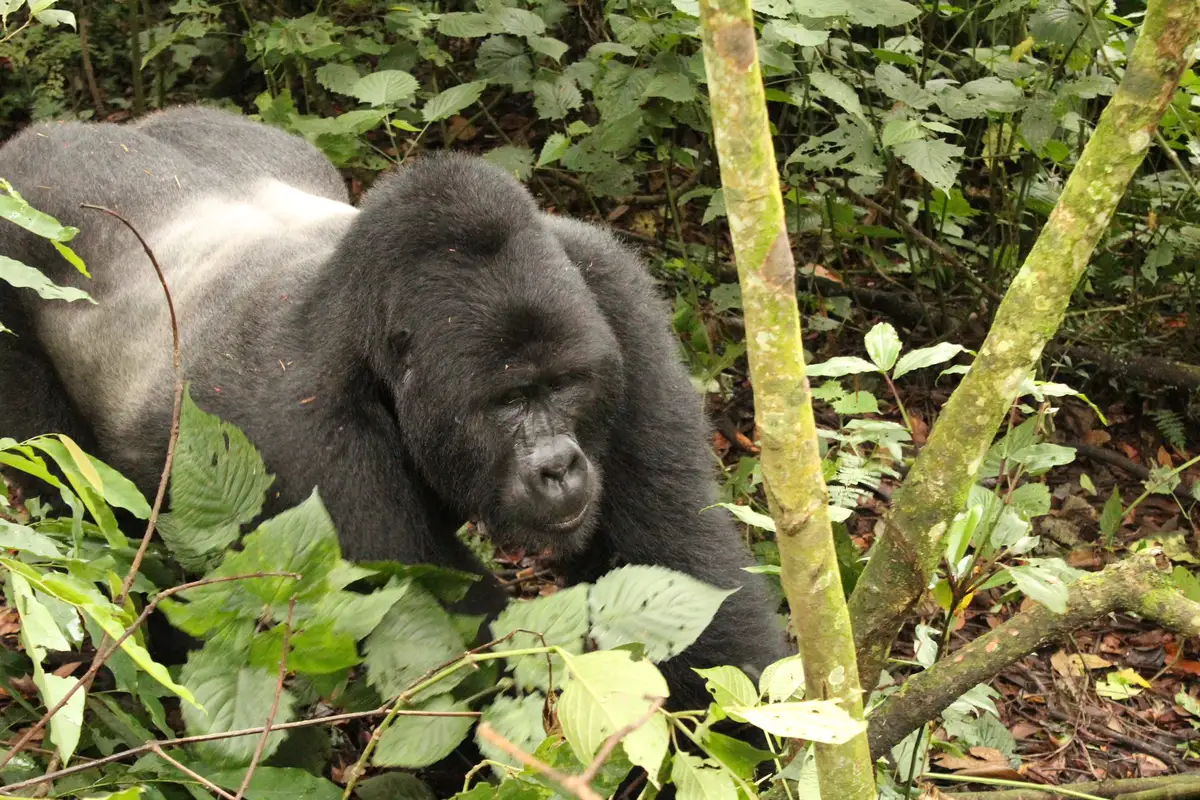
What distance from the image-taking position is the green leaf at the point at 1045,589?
6.14 ft

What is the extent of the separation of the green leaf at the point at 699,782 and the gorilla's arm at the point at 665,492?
1.42m

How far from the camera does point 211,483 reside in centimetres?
247

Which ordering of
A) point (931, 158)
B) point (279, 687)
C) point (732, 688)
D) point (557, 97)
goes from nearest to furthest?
point (732, 688) → point (279, 687) → point (931, 158) → point (557, 97)

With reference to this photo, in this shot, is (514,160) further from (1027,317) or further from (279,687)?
(1027,317)

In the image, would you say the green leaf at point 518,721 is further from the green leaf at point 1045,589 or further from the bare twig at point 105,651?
the green leaf at point 1045,589

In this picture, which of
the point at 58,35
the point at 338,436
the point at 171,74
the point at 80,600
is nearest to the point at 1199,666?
the point at 338,436

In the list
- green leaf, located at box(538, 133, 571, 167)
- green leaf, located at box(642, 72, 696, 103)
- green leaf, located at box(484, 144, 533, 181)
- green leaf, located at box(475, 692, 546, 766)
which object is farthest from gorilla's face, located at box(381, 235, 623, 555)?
green leaf, located at box(484, 144, 533, 181)

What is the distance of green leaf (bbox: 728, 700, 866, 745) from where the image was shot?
4.79 feet

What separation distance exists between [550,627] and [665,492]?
123 cm

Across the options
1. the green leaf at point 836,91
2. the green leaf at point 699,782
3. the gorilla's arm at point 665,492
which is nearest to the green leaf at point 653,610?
the green leaf at point 699,782

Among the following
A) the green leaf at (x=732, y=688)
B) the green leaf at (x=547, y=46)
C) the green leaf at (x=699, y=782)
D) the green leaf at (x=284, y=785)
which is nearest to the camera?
the green leaf at (x=699, y=782)

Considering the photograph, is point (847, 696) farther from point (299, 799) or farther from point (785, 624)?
point (785, 624)

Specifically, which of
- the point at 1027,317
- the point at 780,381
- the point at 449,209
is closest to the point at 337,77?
the point at 449,209

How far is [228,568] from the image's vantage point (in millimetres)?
2197
